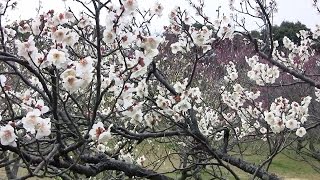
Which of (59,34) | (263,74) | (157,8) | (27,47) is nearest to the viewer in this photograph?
(27,47)

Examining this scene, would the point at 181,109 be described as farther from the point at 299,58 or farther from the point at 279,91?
the point at 279,91

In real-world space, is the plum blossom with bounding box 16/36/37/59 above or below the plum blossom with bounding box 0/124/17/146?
above

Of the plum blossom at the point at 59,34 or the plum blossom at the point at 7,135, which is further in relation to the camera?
the plum blossom at the point at 59,34

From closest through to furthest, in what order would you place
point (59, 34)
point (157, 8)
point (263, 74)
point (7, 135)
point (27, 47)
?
point (7, 135), point (27, 47), point (59, 34), point (157, 8), point (263, 74)

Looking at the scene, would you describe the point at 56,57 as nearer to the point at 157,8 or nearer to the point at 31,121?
the point at 31,121

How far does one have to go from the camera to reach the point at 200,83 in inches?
369

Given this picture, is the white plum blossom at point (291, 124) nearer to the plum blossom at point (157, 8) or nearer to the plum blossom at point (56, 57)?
the plum blossom at point (157, 8)

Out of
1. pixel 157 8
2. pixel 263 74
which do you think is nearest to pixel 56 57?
pixel 157 8

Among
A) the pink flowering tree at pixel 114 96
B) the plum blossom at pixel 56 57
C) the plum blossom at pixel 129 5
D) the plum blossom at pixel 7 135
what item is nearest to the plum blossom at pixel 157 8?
the pink flowering tree at pixel 114 96

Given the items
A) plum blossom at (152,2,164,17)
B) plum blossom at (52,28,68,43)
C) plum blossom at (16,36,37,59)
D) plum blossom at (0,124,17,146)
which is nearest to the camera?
plum blossom at (0,124,17,146)

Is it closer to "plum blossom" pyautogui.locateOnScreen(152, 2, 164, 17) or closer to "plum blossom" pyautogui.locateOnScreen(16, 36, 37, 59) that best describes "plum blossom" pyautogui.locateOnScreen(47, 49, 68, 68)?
"plum blossom" pyautogui.locateOnScreen(16, 36, 37, 59)

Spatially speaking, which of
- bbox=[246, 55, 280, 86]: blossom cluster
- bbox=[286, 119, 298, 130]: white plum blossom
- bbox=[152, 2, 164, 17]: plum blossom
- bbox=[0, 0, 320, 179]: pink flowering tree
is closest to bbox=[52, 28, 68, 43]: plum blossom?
bbox=[0, 0, 320, 179]: pink flowering tree

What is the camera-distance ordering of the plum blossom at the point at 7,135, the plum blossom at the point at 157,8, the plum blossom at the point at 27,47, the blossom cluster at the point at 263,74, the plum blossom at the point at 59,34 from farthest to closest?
the blossom cluster at the point at 263,74, the plum blossom at the point at 157,8, the plum blossom at the point at 59,34, the plum blossom at the point at 27,47, the plum blossom at the point at 7,135

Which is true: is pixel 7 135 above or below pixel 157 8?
below
